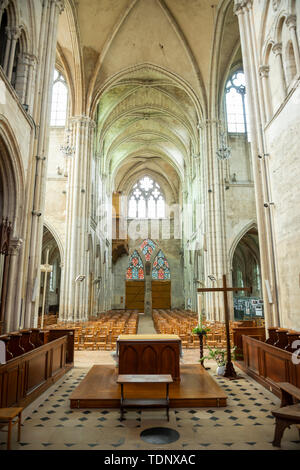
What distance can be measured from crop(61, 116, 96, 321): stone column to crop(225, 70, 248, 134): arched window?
9263mm

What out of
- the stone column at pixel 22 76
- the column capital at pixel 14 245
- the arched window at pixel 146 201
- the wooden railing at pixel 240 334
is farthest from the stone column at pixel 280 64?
the arched window at pixel 146 201

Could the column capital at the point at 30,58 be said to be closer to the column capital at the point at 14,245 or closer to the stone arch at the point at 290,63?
the column capital at the point at 14,245

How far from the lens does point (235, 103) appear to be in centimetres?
2084

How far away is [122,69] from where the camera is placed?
2003 centimetres

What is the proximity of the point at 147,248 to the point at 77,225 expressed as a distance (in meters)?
17.9

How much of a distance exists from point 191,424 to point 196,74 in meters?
20.0

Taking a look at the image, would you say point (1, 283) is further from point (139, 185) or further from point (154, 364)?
point (139, 185)

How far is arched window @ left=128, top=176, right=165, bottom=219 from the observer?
36.1 meters

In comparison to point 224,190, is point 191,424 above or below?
below

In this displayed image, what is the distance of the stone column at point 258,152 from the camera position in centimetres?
912

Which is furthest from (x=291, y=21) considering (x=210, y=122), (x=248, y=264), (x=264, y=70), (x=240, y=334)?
(x=248, y=264)

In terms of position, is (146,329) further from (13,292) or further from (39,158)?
(39,158)

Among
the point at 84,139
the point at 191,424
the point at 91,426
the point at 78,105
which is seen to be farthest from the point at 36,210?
the point at 78,105

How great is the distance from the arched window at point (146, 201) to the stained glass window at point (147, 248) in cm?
305
